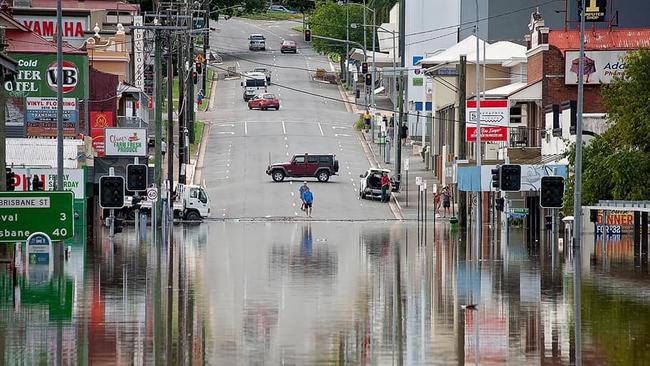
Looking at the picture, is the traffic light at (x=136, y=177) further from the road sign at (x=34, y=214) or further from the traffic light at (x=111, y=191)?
the road sign at (x=34, y=214)

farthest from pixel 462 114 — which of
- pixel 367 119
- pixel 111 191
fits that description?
pixel 367 119

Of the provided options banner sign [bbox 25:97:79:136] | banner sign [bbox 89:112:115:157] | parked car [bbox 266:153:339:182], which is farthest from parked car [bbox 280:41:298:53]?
banner sign [bbox 25:97:79:136]

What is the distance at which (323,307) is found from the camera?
26500 millimetres

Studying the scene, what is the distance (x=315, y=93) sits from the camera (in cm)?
12838

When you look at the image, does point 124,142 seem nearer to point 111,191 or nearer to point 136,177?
point 136,177

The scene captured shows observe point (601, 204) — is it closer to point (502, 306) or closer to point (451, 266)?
point (451, 266)

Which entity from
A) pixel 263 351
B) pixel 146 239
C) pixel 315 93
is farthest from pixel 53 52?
pixel 315 93

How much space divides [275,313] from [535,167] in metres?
40.0

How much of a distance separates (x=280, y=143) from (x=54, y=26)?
2194 centimetres

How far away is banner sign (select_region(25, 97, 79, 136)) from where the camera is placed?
228 feet

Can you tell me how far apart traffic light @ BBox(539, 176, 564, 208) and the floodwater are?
204cm

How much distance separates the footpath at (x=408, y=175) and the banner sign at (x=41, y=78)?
835 inches

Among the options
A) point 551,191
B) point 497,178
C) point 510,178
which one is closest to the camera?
point 551,191

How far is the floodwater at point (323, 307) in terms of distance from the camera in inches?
777
